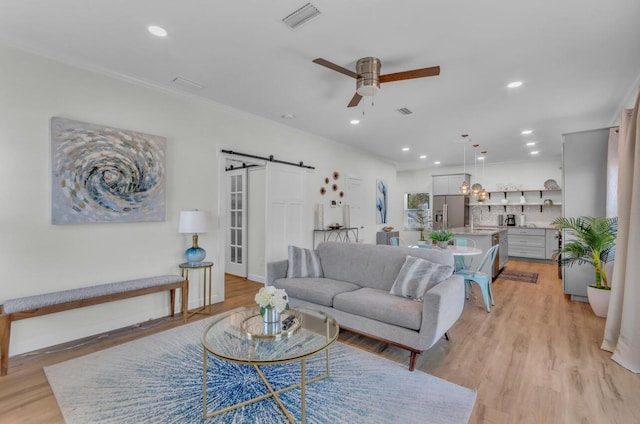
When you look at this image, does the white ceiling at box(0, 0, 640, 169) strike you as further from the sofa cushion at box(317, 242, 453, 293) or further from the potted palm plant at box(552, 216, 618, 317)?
the sofa cushion at box(317, 242, 453, 293)

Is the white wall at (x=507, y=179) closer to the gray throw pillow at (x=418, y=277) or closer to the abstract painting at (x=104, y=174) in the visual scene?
the gray throw pillow at (x=418, y=277)

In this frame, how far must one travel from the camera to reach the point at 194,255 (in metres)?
3.69

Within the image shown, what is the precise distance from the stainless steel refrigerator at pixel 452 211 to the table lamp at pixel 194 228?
22.3 ft

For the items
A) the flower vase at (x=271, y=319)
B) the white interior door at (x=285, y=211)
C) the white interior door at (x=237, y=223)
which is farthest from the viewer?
the white interior door at (x=237, y=223)

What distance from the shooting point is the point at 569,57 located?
9.36ft

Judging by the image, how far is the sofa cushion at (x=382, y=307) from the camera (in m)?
2.51

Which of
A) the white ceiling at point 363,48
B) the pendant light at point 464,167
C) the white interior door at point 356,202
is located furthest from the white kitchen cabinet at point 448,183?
the white ceiling at point 363,48

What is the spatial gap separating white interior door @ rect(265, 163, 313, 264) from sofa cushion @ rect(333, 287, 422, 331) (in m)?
2.25

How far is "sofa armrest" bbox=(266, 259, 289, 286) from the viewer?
147 inches

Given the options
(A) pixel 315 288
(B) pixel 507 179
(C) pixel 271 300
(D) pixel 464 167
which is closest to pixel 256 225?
(A) pixel 315 288

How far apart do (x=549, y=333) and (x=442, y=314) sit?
1679 mm

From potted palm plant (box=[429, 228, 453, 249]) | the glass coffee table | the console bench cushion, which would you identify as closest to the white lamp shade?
the console bench cushion

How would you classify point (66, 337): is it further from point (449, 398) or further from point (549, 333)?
point (549, 333)

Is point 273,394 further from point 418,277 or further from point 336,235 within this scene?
point 336,235
